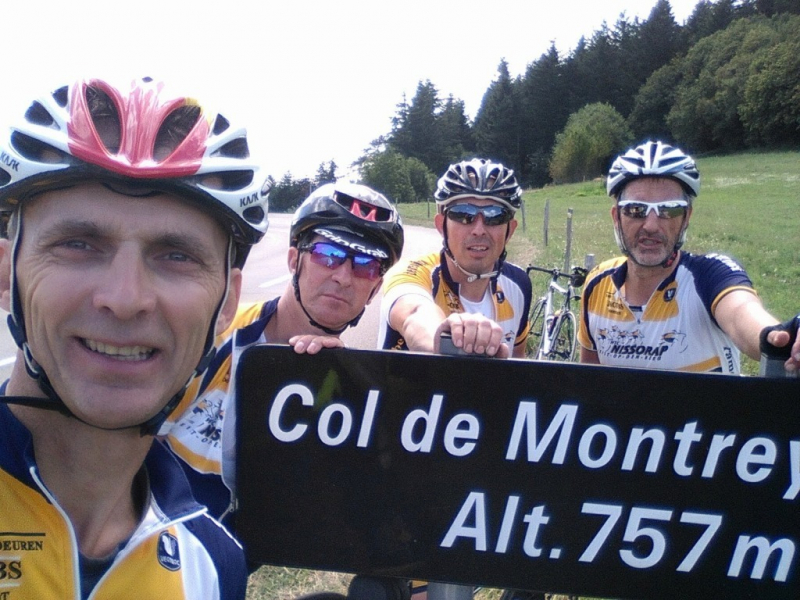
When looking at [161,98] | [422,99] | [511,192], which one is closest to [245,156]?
[161,98]

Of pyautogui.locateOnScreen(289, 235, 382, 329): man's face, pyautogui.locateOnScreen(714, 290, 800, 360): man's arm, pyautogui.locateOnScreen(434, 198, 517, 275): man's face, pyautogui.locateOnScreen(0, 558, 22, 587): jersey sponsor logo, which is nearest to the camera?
pyautogui.locateOnScreen(0, 558, 22, 587): jersey sponsor logo

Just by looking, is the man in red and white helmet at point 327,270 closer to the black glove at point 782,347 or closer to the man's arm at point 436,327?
the man's arm at point 436,327

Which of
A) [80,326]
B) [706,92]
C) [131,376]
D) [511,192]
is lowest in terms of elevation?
[131,376]

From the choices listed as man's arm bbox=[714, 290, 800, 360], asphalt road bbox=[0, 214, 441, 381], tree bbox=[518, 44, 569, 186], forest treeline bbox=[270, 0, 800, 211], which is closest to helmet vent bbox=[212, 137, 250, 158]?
man's arm bbox=[714, 290, 800, 360]

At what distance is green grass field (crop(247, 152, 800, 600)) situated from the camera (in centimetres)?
363

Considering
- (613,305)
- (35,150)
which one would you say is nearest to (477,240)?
(613,305)

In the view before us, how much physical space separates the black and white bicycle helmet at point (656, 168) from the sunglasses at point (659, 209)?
0.45 ft

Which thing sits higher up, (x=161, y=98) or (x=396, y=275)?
(x=161, y=98)

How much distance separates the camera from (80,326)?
1278 millimetres

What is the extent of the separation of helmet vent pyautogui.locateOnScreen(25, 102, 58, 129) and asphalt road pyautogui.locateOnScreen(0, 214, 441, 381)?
15.4 ft

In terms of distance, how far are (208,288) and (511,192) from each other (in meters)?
2.41

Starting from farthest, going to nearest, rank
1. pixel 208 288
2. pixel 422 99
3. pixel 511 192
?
pixel 422 99 → pixel 511 192 → pixel 208 288

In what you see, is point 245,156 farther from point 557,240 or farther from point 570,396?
point 557,240

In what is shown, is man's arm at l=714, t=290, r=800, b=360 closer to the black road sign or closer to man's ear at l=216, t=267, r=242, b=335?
the black road sign
